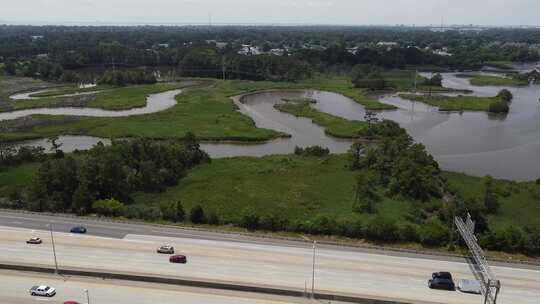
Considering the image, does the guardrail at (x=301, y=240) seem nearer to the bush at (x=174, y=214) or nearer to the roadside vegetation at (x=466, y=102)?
the bush at (x=174, y=214)

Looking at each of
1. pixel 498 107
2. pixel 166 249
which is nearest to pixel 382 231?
pixel 166 249

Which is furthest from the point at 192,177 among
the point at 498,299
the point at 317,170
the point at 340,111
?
the point at 340,111

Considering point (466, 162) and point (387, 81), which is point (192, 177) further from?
point (387, 81)

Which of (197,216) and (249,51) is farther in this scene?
(249,51)

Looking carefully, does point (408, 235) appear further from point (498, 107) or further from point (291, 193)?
point (498, 107)

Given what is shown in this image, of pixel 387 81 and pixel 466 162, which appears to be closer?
pixel 466 162

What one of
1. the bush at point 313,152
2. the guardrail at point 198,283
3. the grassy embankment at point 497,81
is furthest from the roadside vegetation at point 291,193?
the grassy embankment at point 497,81
